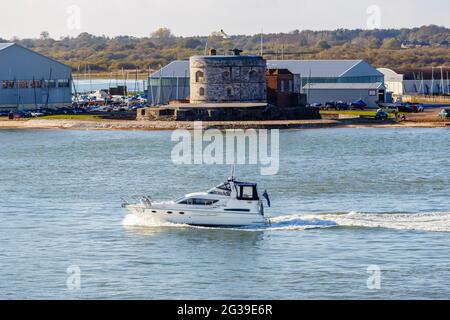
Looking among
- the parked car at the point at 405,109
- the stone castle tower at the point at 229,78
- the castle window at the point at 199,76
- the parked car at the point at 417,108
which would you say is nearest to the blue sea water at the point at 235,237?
the stone castle tower at the point at 229,78

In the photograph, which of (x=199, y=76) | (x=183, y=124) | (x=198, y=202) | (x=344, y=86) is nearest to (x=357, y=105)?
(x=344, y=86)

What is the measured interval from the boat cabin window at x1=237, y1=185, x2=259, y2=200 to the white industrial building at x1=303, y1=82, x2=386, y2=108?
81.1 metres

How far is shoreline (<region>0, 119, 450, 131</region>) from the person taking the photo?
341 ft

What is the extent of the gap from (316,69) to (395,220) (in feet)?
287

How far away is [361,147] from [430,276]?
49.6 m

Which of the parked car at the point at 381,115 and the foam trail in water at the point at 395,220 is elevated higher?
the parked car at the point at 381,115

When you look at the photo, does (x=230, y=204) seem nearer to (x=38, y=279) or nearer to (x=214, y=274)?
(x=214, y=274)

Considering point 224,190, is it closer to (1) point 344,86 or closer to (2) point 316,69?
(1) point 344,86

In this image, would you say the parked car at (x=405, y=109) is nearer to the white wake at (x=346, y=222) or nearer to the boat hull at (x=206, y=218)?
the white wake at (x=346, y=222)

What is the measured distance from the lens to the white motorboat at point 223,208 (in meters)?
45.2

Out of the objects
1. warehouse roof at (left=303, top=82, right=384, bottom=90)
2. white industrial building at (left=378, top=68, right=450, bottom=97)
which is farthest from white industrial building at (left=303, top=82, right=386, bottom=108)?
white industrial building at (left=378, top=68, right=450, bottom=97)

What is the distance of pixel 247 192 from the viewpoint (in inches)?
1783

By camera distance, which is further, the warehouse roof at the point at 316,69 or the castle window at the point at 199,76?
the warehouse roof at the point at 316,69
